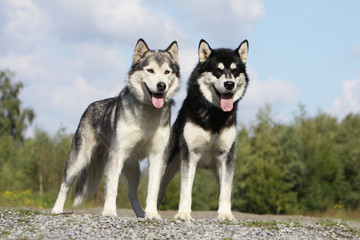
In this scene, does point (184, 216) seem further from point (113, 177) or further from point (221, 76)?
point (221, 76)

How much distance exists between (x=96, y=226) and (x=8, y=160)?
1381 inches

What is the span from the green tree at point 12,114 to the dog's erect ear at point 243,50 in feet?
142

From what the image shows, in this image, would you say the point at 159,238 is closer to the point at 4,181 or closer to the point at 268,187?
the point at 4,181

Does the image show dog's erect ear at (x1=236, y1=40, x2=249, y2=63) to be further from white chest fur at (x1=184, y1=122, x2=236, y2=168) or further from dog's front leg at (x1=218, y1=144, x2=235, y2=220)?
dog's front leg at (x1=218, y1=144, x2=235, y2=220)

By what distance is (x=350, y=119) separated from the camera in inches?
2024

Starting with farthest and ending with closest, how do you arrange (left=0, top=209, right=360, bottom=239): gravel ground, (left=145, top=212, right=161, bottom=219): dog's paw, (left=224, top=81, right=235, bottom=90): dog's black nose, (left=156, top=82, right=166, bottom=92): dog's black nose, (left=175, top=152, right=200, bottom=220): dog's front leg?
1. (left=224, top=81, right=235, bottom=90): dog's black nose
2. (left=175, top=152, right=200, bottom=220): dog's front leg
3. (left=145, top=212, right=161, bottom=219): dog's paw
4. (left=156, top=82, right=166, bottom=92): dog's black nose
5. (left=0, top=209, right=360, bottom=239): gravel ground

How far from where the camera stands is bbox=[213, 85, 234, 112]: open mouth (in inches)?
344

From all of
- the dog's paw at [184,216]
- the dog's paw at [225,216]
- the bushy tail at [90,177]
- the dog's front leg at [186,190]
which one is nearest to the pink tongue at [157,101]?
the dog's front leg at [186,190]

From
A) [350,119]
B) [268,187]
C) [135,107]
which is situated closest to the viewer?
[135,107]

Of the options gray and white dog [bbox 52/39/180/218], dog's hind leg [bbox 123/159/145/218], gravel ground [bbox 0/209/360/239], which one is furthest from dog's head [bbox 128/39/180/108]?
gravel ground [bbox 0/209/360/239]

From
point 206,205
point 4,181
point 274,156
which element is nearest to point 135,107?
point 4,181

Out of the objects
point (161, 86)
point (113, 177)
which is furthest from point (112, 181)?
point (161, 86)

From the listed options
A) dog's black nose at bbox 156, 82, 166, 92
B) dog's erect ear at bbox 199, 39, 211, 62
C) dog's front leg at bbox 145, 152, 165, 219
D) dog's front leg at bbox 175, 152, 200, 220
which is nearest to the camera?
dog's black nose at bbox 156, 82, 166, 92

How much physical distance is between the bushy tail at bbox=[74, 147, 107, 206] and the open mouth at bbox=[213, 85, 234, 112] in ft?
9.38
